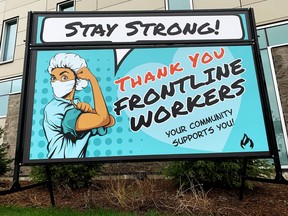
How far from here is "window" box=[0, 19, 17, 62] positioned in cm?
1233

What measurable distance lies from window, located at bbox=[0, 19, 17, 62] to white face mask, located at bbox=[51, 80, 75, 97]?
32.3 ft

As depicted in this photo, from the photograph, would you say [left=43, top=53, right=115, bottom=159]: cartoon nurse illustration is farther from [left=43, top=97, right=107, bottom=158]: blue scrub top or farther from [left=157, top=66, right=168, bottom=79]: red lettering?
[left=157, top=66, right=168, bottom=79]: red lettering

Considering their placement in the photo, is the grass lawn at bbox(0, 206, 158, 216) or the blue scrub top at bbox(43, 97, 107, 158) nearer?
the blue scrub top at bbox(43, 97, 107, 158)

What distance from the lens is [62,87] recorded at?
11.7 feet

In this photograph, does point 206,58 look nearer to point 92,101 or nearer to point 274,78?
point 92,101

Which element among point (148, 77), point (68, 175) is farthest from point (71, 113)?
point (68, 175)

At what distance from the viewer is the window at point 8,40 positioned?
40.4ft

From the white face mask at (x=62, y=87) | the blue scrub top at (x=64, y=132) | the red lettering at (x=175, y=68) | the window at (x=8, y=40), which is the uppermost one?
the window at (x=8, y=40)

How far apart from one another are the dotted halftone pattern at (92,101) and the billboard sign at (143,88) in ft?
0.04

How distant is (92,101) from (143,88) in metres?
0.68

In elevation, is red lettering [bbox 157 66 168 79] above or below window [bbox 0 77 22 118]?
below

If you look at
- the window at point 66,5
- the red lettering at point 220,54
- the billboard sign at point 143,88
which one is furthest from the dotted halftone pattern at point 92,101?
the window at point 66,5

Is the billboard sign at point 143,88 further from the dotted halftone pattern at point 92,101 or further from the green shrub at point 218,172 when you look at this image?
the green shrub at point 218,172

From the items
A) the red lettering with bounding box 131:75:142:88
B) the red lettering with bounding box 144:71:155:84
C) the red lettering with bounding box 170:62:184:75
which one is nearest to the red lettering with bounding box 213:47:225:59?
the red lettering with bounding box 170:62:184:75
